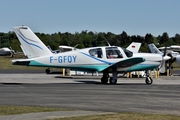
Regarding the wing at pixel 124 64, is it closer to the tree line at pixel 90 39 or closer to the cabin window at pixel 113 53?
the cabin window at pixel 113 53

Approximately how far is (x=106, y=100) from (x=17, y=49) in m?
107

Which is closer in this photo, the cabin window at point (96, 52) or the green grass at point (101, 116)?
the green grass at point (101, 116)

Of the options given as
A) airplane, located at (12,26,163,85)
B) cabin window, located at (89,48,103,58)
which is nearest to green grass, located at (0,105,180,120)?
airplane, located at (12,26,163,85)

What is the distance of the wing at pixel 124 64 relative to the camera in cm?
2255

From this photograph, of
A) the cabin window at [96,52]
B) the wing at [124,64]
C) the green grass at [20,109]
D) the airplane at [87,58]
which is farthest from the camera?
the cabin window at [96,52]

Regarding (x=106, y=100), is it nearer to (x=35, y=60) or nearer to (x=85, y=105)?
(x=85, y=105)

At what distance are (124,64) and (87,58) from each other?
204 centimetres

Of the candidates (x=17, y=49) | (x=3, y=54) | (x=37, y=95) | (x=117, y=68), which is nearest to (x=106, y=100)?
(x=37, y=95)

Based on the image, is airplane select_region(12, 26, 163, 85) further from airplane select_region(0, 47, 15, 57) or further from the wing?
airplane select_region(0, 47, 15, 57)

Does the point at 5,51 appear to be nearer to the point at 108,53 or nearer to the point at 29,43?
the point at 29,43

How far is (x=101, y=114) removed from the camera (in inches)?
434

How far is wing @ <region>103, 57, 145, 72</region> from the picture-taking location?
2255 centimetres

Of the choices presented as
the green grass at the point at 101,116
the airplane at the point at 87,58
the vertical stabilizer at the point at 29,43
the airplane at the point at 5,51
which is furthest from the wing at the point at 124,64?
the airplane at the point at 5,51

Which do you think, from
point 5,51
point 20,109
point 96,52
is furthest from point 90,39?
point 20,109
